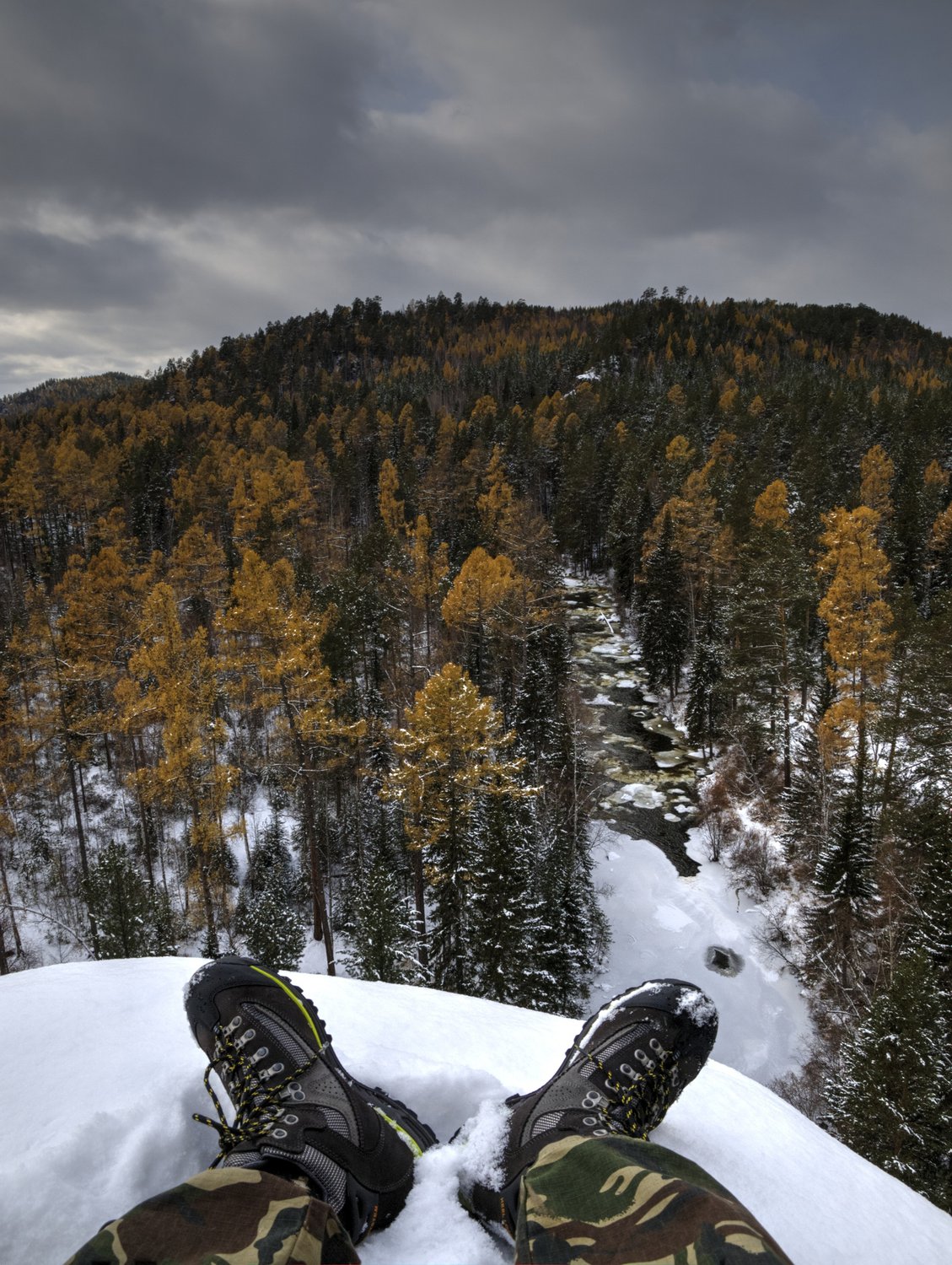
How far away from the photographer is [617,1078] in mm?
2666

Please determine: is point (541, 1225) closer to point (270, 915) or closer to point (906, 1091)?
point (906, 1091)

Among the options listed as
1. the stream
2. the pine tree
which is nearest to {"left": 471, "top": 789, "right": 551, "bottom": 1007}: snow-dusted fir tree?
the pine tree

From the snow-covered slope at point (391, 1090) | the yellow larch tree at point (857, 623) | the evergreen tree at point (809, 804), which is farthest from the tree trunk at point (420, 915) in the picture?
the snow-covered slope at point (391, 1090)

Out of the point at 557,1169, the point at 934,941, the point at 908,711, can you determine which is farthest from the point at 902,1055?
the point at 557,1169

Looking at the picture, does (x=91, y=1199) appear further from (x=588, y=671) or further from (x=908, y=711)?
(x=588, y=671)

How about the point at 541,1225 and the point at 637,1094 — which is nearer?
the point at 541,1225

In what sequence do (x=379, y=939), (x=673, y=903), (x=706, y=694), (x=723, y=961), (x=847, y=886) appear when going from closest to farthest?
(x=379, y=939) < (x=847, y=886) < (x=723, y=961) < (x=673, y=903) < (x=706, y=694)

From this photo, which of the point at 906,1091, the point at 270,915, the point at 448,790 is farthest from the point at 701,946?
the point at 270,915

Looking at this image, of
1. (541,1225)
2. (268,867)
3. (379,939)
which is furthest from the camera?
(268,867)

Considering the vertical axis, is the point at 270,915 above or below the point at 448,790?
below

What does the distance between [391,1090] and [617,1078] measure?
106 cm

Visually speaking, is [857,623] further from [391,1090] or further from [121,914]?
[121,914]

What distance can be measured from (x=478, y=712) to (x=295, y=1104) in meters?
11.9

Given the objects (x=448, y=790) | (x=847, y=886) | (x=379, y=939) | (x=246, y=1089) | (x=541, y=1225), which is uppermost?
(x=541, y=1225)
